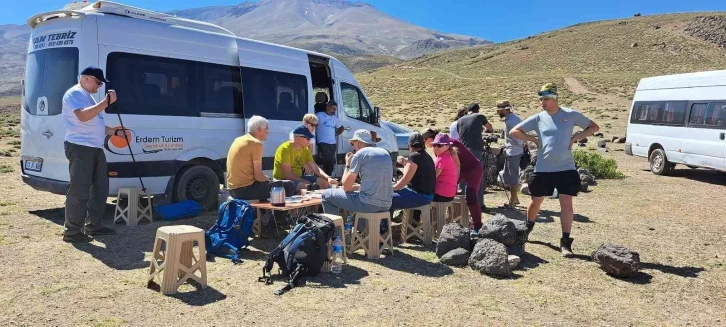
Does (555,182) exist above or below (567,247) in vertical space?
above

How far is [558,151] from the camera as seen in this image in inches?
248

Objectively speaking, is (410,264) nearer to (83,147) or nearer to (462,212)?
(462,212)

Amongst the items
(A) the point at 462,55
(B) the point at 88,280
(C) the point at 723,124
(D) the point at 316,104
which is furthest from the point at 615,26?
(B) the point at 88,280

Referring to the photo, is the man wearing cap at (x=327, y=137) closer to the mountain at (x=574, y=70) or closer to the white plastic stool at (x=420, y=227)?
the white plastic stool at (x=420, y=227)

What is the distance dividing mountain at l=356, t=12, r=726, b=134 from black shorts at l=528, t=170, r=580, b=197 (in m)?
22.3

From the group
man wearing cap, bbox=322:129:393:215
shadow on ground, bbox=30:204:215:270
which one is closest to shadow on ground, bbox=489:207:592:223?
man wearing cap, bbox=322:129:393:215

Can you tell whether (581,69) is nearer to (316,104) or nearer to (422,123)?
(422,123)

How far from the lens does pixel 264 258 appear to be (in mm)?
6164

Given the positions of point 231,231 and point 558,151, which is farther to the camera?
point 558,151

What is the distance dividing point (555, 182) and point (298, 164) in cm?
338

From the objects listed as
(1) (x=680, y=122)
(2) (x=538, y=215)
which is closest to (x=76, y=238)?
(2) (x=538, y=215)

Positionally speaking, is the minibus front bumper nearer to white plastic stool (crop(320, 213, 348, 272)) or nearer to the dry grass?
the dry grass

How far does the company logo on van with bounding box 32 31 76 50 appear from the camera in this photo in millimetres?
6868

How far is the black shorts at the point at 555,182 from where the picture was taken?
6.29 metres
